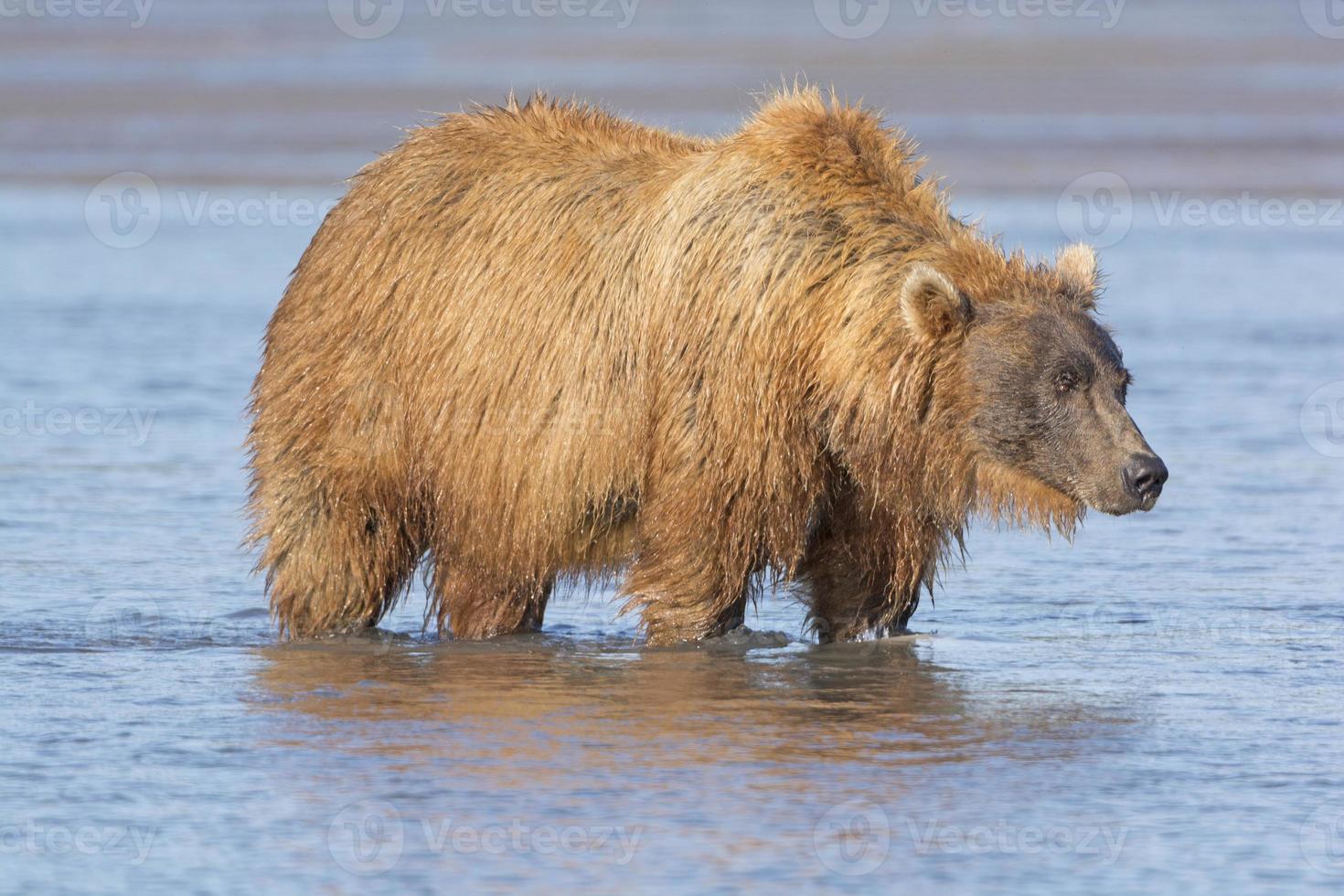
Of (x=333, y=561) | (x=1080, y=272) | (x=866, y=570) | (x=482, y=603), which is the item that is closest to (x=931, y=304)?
(x=1080, y=272)

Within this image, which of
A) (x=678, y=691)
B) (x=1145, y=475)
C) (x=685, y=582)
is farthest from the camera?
(x=685, y=582)

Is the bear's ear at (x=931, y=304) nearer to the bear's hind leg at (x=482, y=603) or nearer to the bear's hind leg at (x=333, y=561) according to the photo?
the bear's hind leg at (x=482, y=603)

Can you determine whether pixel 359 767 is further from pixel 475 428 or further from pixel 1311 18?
pixel 1311 18

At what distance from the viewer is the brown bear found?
763cm

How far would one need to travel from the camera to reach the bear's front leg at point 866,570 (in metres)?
8.04

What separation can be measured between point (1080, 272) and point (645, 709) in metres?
2.28

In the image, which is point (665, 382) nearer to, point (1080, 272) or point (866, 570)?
point (866, 570)

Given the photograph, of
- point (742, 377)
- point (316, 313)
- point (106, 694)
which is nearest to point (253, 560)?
point (316, 313)

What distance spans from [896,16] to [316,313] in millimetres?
34484

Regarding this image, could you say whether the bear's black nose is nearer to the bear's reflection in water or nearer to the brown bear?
the brown bear

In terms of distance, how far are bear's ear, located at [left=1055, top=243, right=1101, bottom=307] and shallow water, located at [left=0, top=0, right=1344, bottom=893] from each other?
1.44 metres

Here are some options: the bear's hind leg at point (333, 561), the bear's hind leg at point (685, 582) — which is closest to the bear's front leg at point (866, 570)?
the bear's hind leg at point (685, 582)

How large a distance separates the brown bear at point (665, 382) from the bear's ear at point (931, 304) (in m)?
0.01

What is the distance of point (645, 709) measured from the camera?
750 cm
